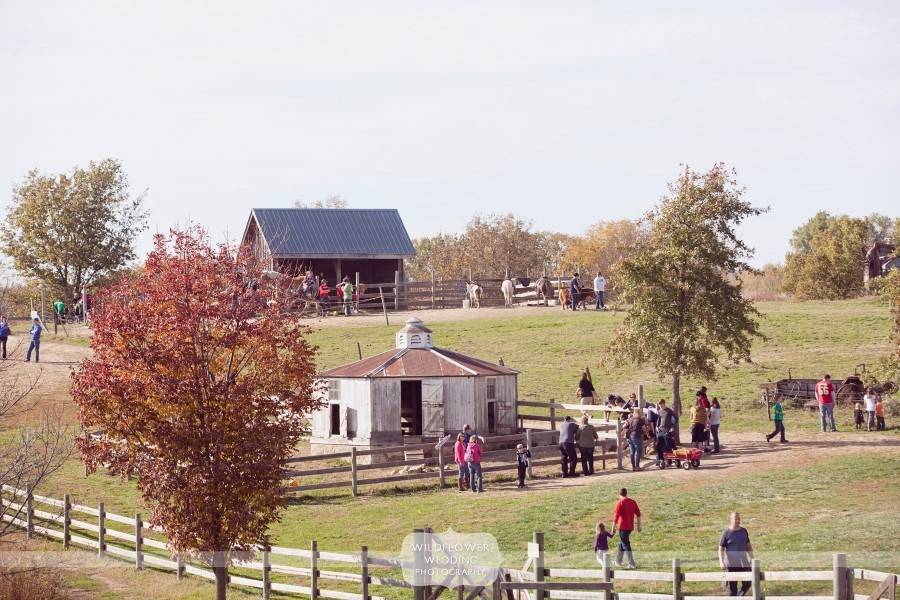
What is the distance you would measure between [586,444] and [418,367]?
6.57 metres

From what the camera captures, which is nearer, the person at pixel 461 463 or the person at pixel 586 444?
the person at pixel 461 463

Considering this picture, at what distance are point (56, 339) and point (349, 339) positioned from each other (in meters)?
16.6

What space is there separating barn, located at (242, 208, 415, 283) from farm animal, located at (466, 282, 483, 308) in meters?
3.97

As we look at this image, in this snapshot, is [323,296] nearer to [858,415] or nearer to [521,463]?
[858,415]

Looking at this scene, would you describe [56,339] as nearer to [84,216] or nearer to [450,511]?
[84,216]

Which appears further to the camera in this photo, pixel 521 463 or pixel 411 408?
pixel 411 408

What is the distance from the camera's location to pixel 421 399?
3616cm

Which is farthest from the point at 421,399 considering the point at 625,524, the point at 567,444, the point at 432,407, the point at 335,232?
the point at 335,232

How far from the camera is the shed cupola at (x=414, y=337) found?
37.8 m

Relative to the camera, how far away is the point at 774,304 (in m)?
65.2

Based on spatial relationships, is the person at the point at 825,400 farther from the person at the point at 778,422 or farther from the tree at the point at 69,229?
the tree at the point at 69,229

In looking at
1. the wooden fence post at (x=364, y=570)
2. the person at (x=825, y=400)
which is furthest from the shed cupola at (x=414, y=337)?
the wooden fence post at (x=364, y=570)

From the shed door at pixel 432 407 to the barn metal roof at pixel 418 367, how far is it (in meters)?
0.33

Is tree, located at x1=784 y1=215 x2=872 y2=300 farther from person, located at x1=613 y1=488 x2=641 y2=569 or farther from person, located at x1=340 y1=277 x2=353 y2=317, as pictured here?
person, located at x1=613 y1=488 x2=641 y2=569
